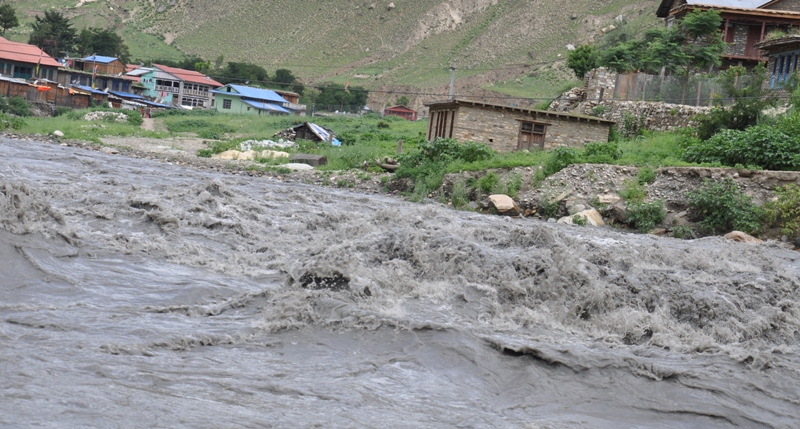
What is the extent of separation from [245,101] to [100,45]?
75.7 ft

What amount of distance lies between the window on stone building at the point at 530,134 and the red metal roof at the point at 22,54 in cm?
4959

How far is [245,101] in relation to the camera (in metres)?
78.1

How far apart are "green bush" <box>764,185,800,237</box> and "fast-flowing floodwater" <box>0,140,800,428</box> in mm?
7870

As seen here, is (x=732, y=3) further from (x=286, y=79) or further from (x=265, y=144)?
(x=286, y=79)

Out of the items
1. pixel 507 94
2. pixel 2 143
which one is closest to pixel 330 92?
pixel 507 94

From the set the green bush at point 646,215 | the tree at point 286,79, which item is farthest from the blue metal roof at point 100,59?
the green bush at point 646,215

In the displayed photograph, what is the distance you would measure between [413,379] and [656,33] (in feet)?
119

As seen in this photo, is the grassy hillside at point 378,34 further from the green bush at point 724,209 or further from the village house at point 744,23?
the green bush at point 724,209

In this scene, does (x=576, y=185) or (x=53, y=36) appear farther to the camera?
(x=53, y=36)

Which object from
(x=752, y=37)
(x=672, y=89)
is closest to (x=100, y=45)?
(x=752, y=37)

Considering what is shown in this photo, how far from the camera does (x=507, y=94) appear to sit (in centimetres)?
7469

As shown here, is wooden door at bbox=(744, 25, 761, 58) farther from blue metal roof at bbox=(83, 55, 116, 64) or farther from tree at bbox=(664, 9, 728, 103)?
blue metal roof at bbox=(83, 55, 116, 64)

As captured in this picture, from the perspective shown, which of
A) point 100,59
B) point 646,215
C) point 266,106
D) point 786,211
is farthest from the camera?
point 100,59

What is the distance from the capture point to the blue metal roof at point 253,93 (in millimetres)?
77438
